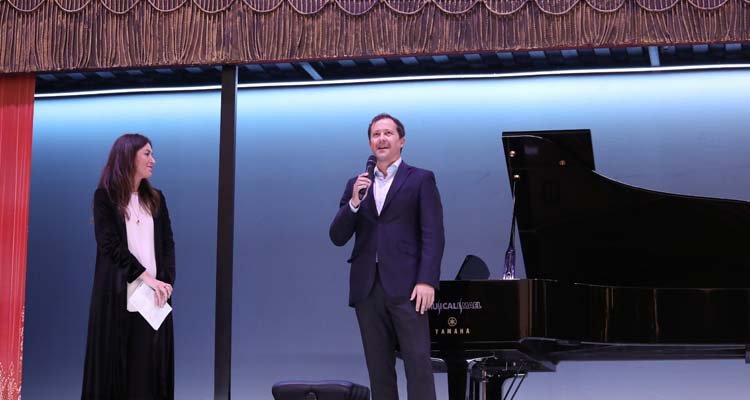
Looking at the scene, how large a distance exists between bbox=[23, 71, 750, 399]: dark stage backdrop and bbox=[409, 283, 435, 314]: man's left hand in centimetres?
245

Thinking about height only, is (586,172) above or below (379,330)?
above

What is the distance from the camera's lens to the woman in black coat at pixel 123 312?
4.29m

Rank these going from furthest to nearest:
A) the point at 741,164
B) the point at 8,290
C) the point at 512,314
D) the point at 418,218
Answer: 1. the point at 741,164
2. the point at 8,290
3. the point at 418,218
4. the point at 512,314

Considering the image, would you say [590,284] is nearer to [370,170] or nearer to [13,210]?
[370,170]

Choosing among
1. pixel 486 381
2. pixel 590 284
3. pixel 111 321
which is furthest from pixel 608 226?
pixel 111 321

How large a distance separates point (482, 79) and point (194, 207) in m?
2.11

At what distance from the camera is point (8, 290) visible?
5145mm

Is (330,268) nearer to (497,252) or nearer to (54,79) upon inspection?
(497,252)

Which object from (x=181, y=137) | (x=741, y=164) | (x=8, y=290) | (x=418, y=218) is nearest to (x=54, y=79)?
(x=181, y=137)

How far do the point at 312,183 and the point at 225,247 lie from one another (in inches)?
64.7

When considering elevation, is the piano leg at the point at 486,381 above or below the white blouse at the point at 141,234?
below

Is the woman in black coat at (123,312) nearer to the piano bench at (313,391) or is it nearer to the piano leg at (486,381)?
the piano bench at (313,391)

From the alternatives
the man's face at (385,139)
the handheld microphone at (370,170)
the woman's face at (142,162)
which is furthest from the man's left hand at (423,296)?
the woman's face at (142,162)

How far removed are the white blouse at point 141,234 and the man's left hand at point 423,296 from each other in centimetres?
134
